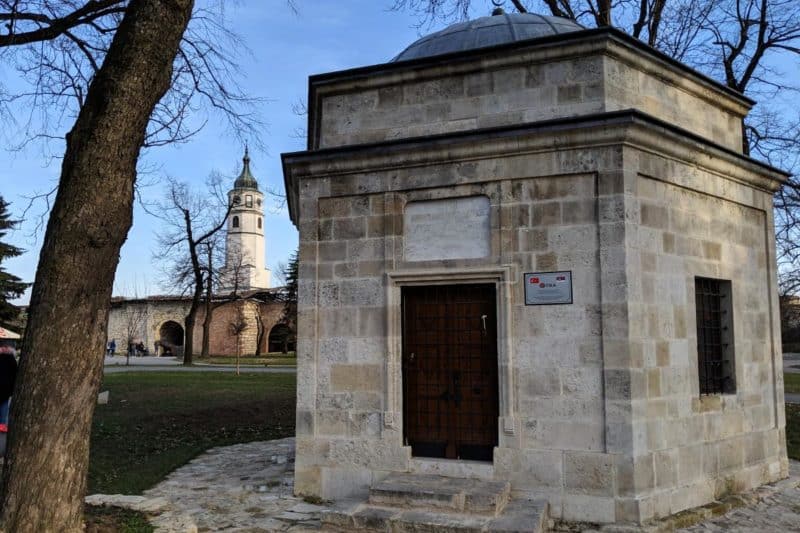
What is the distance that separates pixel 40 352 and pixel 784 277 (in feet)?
81.0

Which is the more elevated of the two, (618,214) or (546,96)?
(546,96)

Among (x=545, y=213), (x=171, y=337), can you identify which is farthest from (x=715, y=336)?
(x=171, y=337)

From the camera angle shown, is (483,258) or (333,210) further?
(333,210)

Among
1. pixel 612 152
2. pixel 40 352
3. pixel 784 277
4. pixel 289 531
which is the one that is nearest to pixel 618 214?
pixel 612 152

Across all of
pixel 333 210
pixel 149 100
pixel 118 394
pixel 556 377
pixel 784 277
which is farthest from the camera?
pixel 784 277

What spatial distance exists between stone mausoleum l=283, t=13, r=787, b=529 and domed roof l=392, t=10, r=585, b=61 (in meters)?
1.37

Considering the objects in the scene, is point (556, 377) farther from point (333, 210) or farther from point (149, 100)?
point (149, 100)

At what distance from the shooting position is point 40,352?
5012 millimetres

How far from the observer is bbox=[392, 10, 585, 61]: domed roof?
852 cm

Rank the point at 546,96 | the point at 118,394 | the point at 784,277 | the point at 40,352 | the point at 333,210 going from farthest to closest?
the point at 784,277, the point at 118,394, the point at 333,210, the point at 546,96, the point at 40,352

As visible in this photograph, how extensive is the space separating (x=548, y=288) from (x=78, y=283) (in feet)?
14.0

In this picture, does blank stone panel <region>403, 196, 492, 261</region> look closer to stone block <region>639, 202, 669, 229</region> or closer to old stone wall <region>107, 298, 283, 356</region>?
stone block <region>639, 202, 669, 229</region>

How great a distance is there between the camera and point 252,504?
7.10 meters

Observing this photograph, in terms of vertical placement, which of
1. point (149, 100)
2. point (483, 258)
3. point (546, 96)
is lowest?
point (483, 258)
